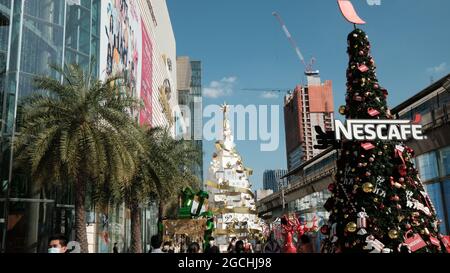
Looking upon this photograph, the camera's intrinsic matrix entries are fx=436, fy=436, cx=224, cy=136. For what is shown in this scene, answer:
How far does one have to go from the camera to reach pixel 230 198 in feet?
148

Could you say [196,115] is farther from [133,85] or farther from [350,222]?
[350,222]

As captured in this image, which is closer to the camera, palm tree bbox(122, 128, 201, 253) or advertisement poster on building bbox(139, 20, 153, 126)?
palm tree bbox(122, 128, 201, 253)

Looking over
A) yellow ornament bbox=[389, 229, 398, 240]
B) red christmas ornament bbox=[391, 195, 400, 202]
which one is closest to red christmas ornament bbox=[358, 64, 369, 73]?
red christmas ornament bbox=[391, 195, 400, 202]

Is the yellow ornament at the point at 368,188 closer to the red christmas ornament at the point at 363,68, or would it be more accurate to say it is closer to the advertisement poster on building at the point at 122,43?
the red christmas ornament at the point at 363,68

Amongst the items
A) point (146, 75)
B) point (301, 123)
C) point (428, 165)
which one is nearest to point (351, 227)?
point (428, 165)

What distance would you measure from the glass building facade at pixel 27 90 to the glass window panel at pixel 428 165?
21.1 m

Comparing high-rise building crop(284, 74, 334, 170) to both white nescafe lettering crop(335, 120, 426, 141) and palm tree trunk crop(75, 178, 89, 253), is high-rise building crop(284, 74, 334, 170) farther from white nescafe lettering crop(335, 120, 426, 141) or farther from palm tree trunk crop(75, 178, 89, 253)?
white nescafe lettering crop(335, 120, 426, 141)

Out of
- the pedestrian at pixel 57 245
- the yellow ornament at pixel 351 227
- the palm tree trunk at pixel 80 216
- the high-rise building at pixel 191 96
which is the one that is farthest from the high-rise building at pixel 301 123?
the pedestrian at pixel 57 245

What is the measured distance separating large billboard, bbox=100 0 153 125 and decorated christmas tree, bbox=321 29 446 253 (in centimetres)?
1318

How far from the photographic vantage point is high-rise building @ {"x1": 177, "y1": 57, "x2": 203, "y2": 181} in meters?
114

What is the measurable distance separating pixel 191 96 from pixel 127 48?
300 ft
